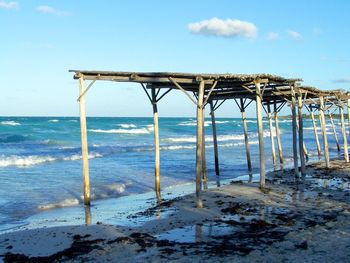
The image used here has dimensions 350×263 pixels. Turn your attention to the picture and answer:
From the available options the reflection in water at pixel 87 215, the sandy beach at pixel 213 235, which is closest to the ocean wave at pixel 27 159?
the reflection in water at pixel 87 215

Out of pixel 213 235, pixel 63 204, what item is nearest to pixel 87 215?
pixel 63 204

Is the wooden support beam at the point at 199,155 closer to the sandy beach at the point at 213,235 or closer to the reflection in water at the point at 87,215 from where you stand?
the sandy beach at the point at 213,235

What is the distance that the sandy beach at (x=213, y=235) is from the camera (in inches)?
234

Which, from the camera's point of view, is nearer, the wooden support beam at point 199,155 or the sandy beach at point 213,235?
the sandy beach at point 213,235

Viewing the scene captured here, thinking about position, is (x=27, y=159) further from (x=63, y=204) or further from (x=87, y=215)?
(x=87, y=215)

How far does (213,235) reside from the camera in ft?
23.4

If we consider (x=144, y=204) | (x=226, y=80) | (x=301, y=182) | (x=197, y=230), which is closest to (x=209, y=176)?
(x=301, y=182)

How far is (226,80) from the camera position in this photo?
34.5 feet

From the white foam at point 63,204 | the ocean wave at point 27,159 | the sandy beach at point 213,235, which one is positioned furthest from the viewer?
the ocean wave at point 27,159

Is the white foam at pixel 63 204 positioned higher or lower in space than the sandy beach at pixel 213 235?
lower

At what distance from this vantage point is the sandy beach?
5943 mm

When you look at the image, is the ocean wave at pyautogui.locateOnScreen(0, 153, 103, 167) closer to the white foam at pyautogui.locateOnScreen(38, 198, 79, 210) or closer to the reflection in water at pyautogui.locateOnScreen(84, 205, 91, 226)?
the white foam at pyautogui.locateOnScreen(38, 198, 79, 210)

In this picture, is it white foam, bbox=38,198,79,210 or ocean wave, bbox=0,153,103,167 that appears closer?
white foam, bbox=38,198,79,210

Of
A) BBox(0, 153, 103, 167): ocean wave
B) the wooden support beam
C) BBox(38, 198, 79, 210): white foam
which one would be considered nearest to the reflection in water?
BBox(38, 198, 79, 210): white foam
